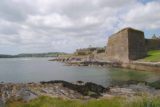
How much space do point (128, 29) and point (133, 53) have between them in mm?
5668

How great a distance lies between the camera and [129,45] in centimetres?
6069

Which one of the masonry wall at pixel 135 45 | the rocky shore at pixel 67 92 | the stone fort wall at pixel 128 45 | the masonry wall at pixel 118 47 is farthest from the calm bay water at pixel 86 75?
the rocky shore at pixel 67 92

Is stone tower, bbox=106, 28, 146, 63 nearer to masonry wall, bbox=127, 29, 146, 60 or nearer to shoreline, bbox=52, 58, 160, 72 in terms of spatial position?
masonry wall, bbox=127, 29, 146, 60

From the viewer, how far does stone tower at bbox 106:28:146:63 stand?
6049 centimetres

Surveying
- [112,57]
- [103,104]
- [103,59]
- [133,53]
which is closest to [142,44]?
[133,53]

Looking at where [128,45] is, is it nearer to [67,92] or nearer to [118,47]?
[118,47]

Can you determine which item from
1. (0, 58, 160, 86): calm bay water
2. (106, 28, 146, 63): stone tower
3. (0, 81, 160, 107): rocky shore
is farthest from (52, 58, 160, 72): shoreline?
(0, 81, 160, 107): rocky shore

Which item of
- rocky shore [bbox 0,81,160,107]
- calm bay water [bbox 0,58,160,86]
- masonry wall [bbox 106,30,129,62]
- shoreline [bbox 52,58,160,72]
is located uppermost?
masonry wall [bbox 106,30,129,62]

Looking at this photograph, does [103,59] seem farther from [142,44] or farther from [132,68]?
[132,68]

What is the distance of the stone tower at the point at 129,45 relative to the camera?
60.5 metres

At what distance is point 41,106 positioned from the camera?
38.3 ft

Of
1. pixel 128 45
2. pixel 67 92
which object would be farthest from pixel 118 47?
pixel 67 92

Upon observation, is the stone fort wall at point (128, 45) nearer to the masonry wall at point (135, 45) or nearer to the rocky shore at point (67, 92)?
the masonry wall at point (135, 45)

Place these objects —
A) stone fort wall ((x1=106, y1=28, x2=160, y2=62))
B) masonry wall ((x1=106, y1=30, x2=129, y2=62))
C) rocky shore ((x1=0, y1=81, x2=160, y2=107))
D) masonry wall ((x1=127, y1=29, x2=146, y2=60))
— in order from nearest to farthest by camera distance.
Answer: rocky shore ((x1=0, y1=81, x2=160, y2=107)), masonry wall ((x1=127, y1=29, x2=146, y2=60)), stone fort wall ((x1=106, y1=28, x2=160, y2=62)), masonry wall ((x1=106, y1=30, x2=129, y2=62))
